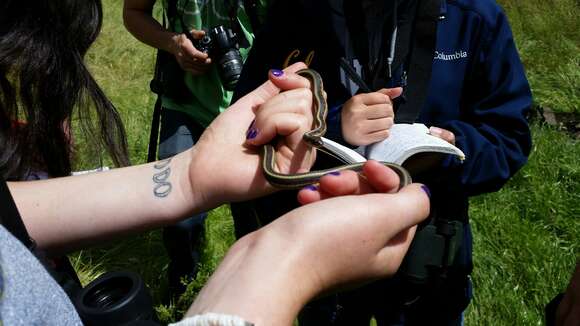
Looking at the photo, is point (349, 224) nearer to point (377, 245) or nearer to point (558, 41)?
point (377, 245)

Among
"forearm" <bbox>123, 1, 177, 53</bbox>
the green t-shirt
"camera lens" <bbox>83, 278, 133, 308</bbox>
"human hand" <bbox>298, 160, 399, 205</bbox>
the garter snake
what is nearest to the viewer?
"camera lens" <bbox>83, 278, 133, 308</bbox>

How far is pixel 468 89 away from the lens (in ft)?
7.20

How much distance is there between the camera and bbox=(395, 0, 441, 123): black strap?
1.99 meters

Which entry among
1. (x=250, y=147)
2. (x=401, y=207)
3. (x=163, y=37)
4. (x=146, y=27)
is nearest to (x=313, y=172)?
(x=250, y=147)

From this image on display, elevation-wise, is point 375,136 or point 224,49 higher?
point 224,49

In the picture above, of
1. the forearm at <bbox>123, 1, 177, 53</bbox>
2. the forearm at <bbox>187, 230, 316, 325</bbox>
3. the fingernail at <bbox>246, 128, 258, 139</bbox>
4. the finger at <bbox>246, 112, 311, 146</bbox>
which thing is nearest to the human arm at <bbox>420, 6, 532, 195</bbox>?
the finger at <bbox>246, 112, 311, 146</bbox>

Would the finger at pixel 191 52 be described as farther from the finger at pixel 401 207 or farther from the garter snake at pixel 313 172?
the finger at pixel 401 207

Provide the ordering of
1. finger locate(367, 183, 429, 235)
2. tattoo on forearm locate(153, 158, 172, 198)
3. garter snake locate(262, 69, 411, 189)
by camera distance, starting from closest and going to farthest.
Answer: finger locate(367, 183, 429, 235) < garter snake locate(262, 69, 411, 189) < tattoo on forearm locate(153, 158, 172, 198)

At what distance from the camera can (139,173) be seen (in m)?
2.02

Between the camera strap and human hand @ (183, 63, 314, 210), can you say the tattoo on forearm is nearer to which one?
human hand @ (183, 63, 314, 210)

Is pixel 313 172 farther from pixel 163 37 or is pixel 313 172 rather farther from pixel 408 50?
pixel 163 37

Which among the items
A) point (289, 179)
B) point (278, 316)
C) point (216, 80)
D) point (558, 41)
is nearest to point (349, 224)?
point (278, 316)

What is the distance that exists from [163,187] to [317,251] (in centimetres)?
86

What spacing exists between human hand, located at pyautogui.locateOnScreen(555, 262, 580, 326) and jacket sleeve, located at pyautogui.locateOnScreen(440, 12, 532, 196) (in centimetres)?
50
